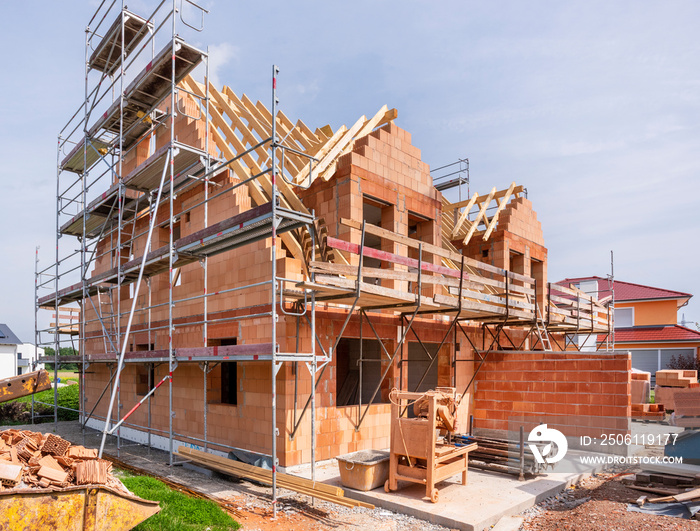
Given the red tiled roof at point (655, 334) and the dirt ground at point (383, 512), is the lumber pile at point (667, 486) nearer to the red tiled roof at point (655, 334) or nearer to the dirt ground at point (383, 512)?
the dirt ground at point (383, 512)

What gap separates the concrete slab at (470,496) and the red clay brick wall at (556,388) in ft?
7.30

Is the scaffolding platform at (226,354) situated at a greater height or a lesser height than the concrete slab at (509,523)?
greater

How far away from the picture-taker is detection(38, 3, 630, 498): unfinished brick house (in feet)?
28.5

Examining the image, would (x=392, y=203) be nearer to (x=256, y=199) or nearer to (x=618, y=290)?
(x=256, y=199)

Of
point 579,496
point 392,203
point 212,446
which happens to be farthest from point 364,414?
point 392,203

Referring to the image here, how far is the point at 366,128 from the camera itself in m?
11.2

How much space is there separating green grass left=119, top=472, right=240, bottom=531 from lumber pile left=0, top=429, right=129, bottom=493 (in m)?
0.66

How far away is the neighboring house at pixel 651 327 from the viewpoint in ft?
91.9

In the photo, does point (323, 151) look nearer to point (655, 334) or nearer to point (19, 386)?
point (19, 386)

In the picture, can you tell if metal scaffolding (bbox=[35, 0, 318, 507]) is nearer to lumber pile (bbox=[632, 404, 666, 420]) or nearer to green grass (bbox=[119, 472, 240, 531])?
green grass (bbox=[119, 472, 240, 531])

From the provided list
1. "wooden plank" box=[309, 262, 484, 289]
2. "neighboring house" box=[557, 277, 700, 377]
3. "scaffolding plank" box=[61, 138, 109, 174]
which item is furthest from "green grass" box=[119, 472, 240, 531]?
"neighboring house" box=[557, 277, 700, 377]

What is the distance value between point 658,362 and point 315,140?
25855 millimetres

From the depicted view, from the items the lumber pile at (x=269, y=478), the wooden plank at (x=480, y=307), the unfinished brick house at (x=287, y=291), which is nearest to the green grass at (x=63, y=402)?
the unfinished brick house at (x=287, y=291)

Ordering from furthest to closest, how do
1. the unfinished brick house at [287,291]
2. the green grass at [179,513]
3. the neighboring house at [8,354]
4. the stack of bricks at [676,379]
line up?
the neighboring house at [8,354] < the stack of bricks at [676,379] < the unfinished brick house at [287,291] < the green grass at [179,513]
